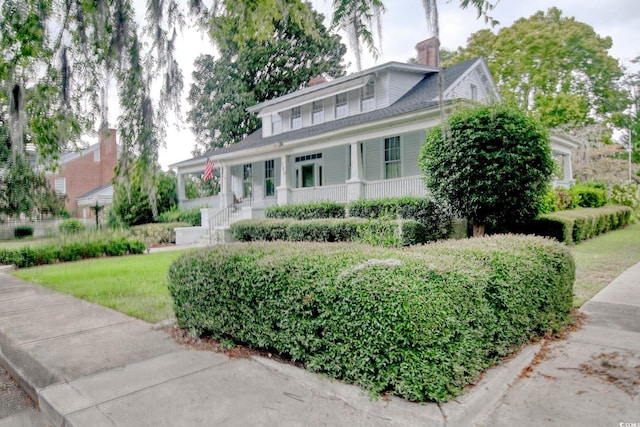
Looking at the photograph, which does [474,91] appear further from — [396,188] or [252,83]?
[252,83]

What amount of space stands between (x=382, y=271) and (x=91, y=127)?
3.43m

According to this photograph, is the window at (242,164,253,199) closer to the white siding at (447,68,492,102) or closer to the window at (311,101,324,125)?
the window at (311,101,324,125)

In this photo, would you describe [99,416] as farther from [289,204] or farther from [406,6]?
[289,204]

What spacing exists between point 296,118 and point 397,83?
20.0ft

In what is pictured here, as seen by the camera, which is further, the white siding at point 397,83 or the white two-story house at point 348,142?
the white siding at point 397,83

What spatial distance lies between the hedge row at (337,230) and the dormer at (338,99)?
5921mm

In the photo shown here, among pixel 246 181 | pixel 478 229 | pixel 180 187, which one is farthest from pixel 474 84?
pixel 180 187

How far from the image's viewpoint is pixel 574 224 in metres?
12.2

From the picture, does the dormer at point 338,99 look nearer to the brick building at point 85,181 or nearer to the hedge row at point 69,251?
the hedge row at point 69,251

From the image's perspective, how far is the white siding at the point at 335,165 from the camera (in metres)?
18.2

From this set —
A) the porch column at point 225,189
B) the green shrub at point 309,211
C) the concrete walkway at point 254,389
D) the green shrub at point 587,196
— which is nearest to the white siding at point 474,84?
the green shrub at point 587,196

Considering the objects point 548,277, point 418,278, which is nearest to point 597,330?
point 548,277

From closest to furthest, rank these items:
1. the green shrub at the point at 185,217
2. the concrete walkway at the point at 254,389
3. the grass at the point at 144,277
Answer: the concrete walkway at the point at 254,389 → the grass at the point at 144,277 → the green shrub at the point at 185,217

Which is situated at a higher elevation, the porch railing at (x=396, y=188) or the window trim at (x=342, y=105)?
the window trim at (x=342, y=105)
